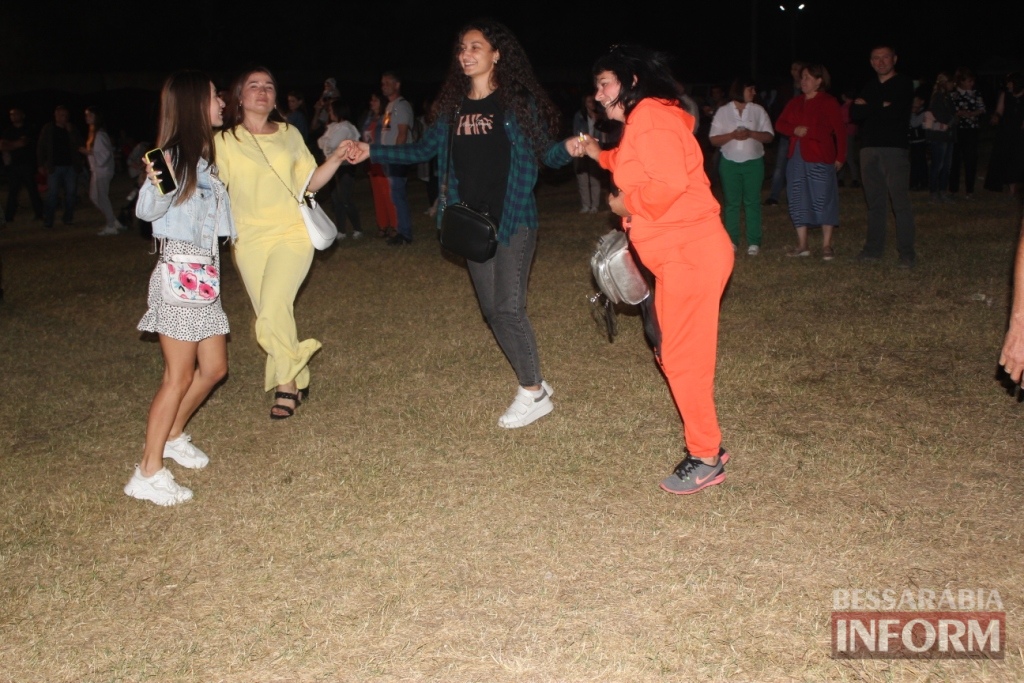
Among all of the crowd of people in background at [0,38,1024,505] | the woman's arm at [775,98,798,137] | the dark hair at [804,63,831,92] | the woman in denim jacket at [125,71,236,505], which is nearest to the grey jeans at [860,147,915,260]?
the woman's arm at [775,98,798,137]

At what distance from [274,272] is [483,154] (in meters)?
1.48

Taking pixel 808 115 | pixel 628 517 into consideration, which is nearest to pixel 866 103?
pixel 808 115

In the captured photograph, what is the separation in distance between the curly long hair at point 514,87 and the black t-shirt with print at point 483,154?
0.25 ft

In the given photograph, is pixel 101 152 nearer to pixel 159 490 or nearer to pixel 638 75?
pixel 159 490

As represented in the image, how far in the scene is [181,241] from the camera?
15.2 feet

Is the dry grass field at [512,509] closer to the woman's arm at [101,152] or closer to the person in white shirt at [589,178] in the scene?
the person in white shirt at [589,178]

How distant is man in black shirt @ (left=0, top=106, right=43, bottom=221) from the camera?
52.9 ft

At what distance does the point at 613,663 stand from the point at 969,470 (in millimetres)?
2427

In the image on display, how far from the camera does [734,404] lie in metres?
5.87

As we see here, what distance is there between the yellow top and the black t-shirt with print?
3.43ft

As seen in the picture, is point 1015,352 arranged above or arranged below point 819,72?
below

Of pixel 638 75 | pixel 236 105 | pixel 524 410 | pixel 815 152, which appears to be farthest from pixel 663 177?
pixel 815 152

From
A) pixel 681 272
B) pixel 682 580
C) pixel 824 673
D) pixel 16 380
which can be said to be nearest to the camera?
pixel 824 673

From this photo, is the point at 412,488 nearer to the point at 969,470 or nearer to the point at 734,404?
the point at 734,404
